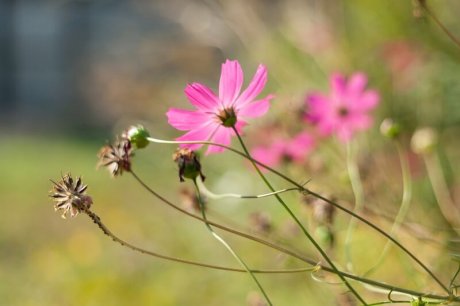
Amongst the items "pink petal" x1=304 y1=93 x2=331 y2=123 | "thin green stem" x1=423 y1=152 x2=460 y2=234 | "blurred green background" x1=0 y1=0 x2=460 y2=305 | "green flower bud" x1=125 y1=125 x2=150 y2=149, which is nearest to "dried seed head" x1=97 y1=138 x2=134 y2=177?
"green flower bud" x1=125 y1=125 x2=150 y2=149

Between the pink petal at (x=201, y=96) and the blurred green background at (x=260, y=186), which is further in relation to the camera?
the blurred green background at (x=260, y=186)

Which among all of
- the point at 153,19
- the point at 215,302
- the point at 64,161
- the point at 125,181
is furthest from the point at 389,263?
the point at 153,19

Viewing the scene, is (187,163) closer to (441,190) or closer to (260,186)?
(441,190)

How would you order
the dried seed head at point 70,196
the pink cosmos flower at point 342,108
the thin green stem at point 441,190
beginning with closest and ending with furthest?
the dried seed head at point 70,196, the pink cosmos flower at point 342,108, the thin green stem at point 441,190

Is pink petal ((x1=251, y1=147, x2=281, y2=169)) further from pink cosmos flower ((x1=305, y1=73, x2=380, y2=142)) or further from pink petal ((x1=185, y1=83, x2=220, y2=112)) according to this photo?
pink petal ((x1=185, y1=83, x2=220, y2=112))

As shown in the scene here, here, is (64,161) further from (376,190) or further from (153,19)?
(376,190)

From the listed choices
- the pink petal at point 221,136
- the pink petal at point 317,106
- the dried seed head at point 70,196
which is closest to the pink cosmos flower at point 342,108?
the pink petal at point 317,106

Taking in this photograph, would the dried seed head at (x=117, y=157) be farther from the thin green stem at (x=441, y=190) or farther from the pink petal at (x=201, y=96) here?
the thin green stem at (x=441, y=190)
